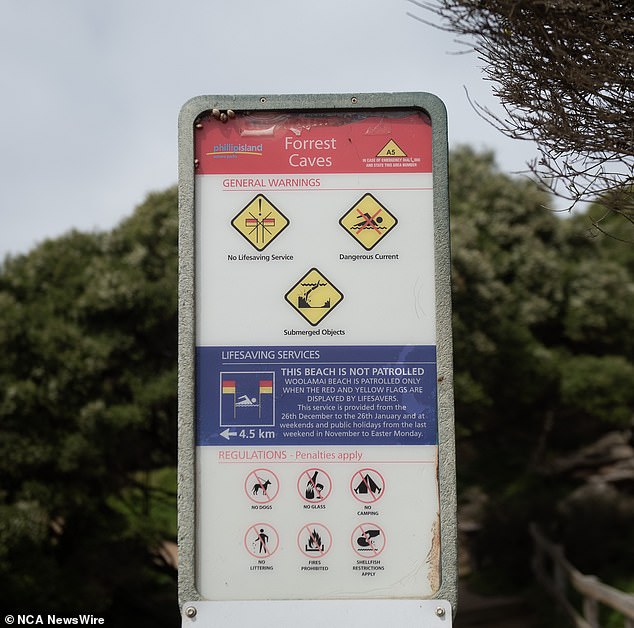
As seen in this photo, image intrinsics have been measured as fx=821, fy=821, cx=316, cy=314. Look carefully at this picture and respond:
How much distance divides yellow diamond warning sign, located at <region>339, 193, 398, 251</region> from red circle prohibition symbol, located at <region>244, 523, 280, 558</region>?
1.05m

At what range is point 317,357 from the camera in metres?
2.90

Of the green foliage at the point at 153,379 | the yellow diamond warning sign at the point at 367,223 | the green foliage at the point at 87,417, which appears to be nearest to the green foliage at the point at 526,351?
the green foliage at the point at 153,379

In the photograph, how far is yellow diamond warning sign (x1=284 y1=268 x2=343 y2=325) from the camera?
2.91m

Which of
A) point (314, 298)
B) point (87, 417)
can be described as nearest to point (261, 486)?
point (314, 298)

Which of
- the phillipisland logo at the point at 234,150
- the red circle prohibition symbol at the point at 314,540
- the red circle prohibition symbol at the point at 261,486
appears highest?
the phillipisland logo at the point at 234,150

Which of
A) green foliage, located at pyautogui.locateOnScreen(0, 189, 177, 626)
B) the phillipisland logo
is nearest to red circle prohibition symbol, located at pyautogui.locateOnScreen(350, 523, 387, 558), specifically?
the phillipisland logo

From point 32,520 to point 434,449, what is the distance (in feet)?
18.9

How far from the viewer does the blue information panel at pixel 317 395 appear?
2.87m

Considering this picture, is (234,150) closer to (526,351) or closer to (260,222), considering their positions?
(260,222)

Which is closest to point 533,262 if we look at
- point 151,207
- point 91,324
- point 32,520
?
point 151,207

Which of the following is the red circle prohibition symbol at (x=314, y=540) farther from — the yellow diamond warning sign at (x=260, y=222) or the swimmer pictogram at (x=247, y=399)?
the yellow diamond warning sign at (x=260, y=222)

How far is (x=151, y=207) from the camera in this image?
9.87 meters

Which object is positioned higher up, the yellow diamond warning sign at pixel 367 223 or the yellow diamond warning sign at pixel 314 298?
the yellow diamond warning sign at pixel 367 223

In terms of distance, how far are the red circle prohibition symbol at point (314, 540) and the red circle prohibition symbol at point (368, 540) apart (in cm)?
9
